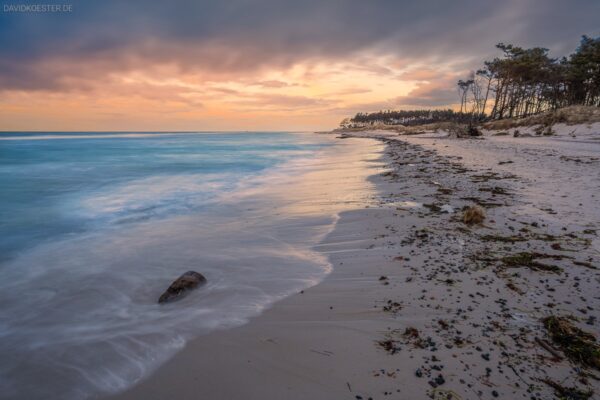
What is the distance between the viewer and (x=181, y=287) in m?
3.56

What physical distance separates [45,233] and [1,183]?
11.2m

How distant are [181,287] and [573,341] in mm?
3727

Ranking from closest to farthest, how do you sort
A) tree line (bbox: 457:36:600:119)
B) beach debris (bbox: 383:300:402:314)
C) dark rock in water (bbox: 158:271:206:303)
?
1. beach debris (bbox: 383:300:402:314)
2. dark rock in water (bbox: 158:271:206:303)
3. tree line (bbox: 457:36:600:119)

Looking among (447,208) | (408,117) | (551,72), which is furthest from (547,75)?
(408,117)

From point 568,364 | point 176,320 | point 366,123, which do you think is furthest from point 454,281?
point 366,123

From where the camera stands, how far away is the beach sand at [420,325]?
1975 millimetres

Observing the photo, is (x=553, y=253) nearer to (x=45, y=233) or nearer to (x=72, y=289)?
(x=72, y=289)

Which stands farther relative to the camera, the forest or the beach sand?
the forest

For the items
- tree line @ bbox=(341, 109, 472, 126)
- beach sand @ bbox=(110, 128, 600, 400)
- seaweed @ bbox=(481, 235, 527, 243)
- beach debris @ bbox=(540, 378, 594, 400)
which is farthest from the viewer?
tree line @ bbox=(341, 109, 472, 126)

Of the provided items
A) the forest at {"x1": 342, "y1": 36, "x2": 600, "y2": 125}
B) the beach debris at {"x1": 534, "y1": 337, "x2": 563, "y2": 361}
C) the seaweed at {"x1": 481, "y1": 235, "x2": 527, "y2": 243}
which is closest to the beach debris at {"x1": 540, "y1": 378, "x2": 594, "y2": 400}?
the beach debris at {"x1": 534, "y1": 337, "x2": 563, "y2": 361}

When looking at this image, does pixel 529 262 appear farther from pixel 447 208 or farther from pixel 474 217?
pixel 447 208

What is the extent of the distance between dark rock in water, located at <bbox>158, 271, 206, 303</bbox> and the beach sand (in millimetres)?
970

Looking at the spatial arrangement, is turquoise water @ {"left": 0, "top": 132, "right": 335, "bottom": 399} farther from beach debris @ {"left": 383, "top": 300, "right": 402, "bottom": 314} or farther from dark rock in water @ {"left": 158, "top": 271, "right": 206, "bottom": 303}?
beach debris @ {"left": 383, "top": 300, "right": 402, "bottom": 314}

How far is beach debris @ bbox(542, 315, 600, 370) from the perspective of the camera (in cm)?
199
